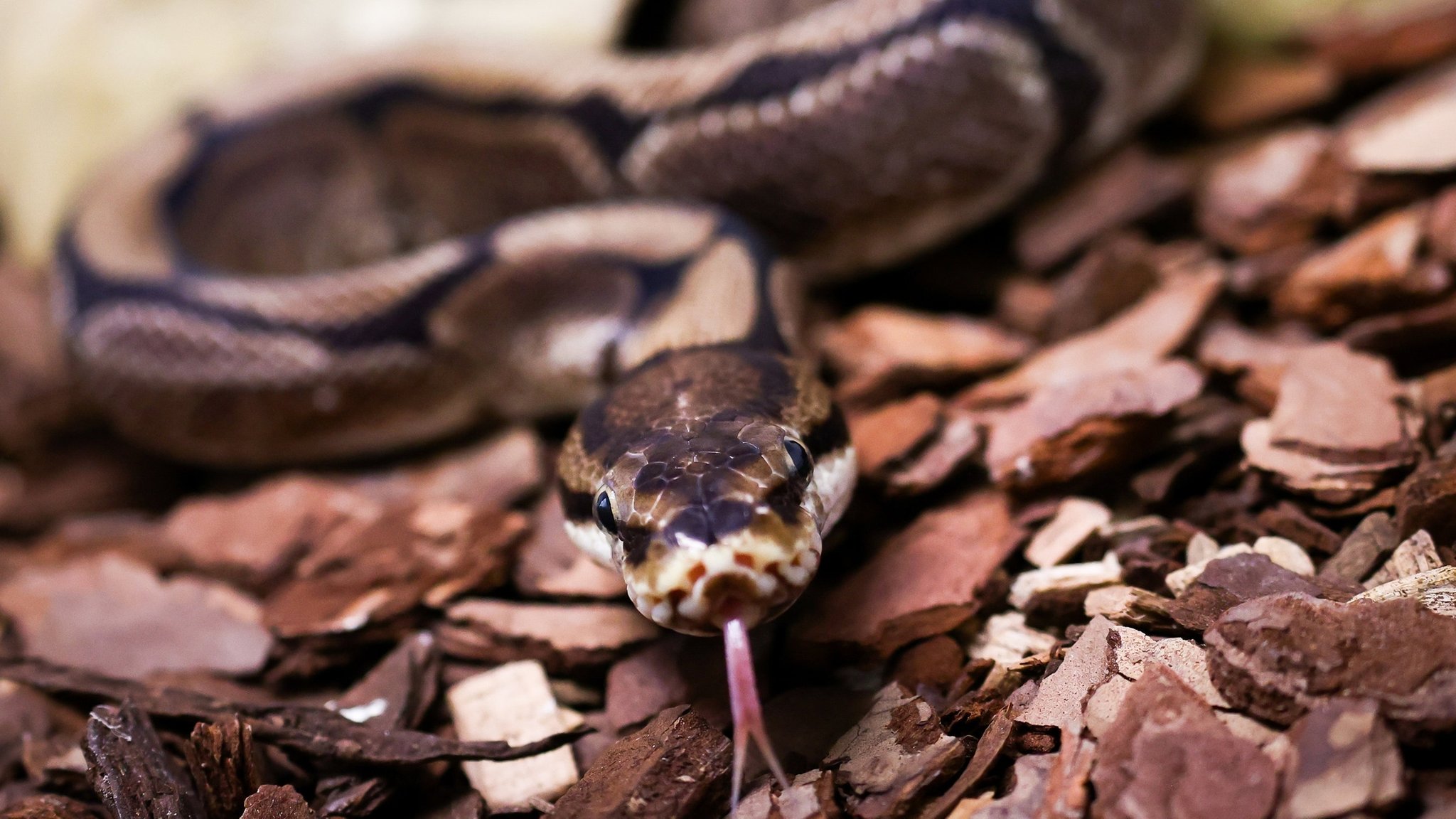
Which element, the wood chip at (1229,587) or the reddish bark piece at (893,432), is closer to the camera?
the wood chip at (1229,587)

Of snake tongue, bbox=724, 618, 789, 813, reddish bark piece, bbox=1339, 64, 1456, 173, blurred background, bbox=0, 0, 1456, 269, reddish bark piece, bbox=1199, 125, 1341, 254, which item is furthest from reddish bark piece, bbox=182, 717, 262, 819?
blurred background, bbox=0, 0, 1456, 269

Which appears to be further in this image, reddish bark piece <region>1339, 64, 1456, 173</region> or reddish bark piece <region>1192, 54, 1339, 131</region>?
reddish bark piece <region>1192, 54, 1339, 131</region>

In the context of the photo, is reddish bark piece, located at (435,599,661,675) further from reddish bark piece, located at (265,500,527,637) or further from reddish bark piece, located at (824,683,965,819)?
reddish bark piece, located at (824,683,965,819)

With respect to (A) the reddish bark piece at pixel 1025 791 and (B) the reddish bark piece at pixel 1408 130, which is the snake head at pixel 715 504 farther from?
(B) the reddish bark piece at pixel 1408 130

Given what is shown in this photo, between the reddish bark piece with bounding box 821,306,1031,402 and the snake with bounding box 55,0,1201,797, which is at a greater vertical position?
the snake with bounding box 55,0,1201,797

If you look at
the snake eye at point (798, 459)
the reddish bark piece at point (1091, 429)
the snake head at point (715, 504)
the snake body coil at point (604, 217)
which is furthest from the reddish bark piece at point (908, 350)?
the snake eye at point (798, 459)

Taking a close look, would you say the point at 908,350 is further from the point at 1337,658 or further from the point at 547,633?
the point at 1337,658

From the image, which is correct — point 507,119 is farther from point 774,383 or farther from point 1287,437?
point 1287,437
